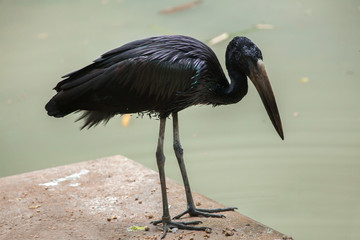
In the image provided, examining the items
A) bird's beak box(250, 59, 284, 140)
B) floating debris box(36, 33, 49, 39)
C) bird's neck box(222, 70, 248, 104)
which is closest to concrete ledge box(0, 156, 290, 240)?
bird's beak box(250, 59, 284, 140)

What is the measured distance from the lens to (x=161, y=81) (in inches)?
147

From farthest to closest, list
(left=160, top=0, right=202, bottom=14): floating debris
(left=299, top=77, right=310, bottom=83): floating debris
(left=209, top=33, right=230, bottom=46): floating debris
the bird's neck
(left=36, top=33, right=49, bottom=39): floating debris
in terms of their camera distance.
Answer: (left=160, top=0, right=202, bottom=14): floating debris → (left=36, top=33, right=49, bottom=39): floating debris → (left=209, top=33, right=230, bottom=46): floating debris → (left=299, top=77, right=310, bottom=83): floating debris → the bird's neck

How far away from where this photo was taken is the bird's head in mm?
3863

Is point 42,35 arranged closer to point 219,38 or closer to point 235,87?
point 219,38

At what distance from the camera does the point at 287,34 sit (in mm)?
8227

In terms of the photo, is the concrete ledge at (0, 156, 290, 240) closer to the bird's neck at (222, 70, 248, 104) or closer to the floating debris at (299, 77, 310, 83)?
the bird's neck at (222, 70, 248, 104)

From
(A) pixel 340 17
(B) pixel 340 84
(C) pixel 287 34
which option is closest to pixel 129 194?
(B) pixel 340 84

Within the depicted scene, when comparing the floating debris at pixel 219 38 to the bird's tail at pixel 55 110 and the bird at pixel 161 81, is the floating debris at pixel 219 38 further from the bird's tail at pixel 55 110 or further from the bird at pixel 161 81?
the bird's tail at pixel 55 110

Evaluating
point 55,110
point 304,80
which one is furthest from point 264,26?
point 55,110

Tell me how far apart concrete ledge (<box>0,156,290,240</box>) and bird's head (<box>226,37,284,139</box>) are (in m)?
0.83

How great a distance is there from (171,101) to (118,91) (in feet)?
1.15

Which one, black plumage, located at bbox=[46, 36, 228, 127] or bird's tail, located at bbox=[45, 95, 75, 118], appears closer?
black plumage, located at bbox=[46, 36, 228, 127]

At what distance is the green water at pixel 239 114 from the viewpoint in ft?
17.5

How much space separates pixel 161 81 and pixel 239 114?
319cm
